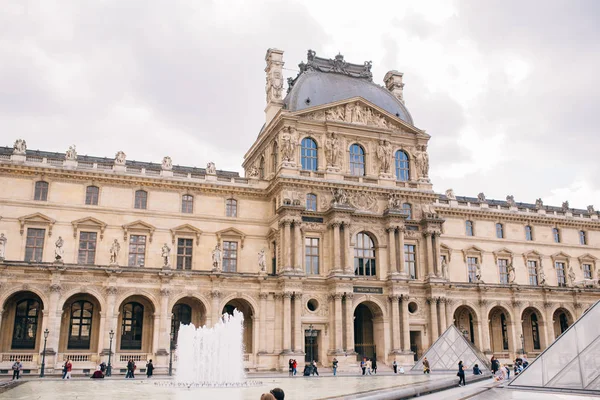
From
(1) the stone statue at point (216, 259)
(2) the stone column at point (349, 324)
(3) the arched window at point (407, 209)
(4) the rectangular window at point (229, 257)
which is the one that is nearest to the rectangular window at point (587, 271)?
(3) the arched window at point (407, 209)

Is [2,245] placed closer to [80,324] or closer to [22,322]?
[22,322]

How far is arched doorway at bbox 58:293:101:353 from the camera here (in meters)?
41.5

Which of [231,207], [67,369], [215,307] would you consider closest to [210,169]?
[231,207]

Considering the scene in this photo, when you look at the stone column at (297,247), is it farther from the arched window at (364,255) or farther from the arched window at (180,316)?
the arched window at (180,316)

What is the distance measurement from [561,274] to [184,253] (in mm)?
37400

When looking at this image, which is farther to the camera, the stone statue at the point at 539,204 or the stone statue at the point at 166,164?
the stone statue at the point at 539,204

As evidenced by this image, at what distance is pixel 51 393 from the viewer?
24125 millimetres

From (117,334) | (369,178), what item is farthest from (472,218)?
(117,334)

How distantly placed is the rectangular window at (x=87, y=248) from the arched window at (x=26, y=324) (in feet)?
14.2

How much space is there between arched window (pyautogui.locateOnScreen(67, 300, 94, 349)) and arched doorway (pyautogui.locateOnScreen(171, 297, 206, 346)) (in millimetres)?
5836

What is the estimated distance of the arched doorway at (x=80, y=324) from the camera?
4147cm

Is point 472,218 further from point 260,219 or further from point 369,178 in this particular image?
point 260,219

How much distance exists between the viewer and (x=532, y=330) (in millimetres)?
56094

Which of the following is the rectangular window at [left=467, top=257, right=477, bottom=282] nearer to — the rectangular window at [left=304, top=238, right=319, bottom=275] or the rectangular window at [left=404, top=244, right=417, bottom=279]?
the rectangular window at [left=404, top=244, right=417, bottom=279]
